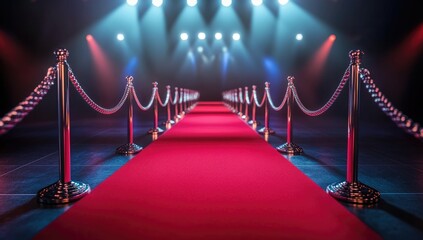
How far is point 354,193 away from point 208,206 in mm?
1220

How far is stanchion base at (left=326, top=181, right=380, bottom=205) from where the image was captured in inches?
106

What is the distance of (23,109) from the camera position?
106 inches

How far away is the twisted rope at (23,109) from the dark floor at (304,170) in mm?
637

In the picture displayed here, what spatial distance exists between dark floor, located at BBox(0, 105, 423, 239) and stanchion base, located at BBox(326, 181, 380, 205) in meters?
0.08

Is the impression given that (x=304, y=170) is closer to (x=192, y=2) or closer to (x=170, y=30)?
(x=192, y=2)

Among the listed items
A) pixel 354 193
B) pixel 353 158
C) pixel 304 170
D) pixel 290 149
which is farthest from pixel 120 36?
pixel 354 193

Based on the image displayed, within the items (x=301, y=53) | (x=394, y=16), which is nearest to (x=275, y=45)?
(x=301, y=53)

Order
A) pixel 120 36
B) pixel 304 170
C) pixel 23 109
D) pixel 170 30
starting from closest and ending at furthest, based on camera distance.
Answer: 1. pixel 23 109
2. pixel 304 170
3. pixel 170 30
4. pixel 120 36

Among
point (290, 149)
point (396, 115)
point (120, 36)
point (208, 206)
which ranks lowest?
point (208, 206)

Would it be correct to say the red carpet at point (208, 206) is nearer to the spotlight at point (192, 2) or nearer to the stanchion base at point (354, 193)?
the stanchion base at point (354, 193)

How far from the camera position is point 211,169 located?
371cm

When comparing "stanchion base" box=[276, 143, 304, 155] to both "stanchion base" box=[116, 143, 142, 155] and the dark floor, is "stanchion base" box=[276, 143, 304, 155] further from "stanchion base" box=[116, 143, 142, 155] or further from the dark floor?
"stanchion base" box=[116, 143, 142, 155]

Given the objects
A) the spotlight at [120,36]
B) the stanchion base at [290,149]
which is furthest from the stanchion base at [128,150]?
the spotlight at [120,36]

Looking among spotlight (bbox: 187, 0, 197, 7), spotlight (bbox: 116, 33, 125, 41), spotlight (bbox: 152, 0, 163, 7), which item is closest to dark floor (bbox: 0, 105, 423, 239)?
spotlight (bbox: 152, 0, 163, 7)
